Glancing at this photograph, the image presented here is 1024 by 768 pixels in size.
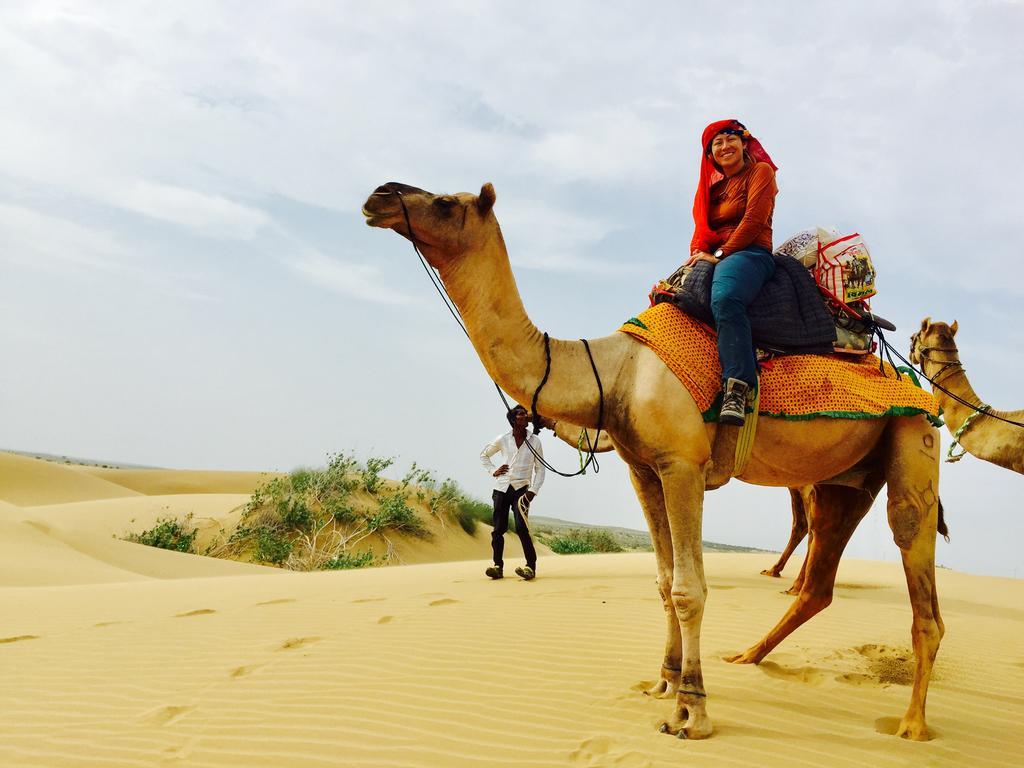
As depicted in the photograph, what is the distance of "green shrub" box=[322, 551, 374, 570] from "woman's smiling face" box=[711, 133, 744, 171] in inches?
530

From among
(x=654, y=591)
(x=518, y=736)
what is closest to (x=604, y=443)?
(x=654, y=591)

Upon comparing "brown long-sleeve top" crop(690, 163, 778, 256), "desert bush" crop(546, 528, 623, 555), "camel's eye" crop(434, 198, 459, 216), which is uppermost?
"brown long-sleeve top" crop(690, 163, 778, 256)

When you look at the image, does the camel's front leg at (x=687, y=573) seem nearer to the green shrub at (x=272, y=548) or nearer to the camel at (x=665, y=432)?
the camel at (x=665, y=432)

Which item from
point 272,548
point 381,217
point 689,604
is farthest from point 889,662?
point 272,548

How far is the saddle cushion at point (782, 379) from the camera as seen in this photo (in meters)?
4.48

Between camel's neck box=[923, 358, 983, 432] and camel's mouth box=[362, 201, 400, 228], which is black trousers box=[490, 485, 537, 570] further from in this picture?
camel's mouth box=[362, 201, 400, 228]

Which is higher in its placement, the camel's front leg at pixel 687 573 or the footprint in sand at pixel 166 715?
the camel's front leg at pixel 687 573

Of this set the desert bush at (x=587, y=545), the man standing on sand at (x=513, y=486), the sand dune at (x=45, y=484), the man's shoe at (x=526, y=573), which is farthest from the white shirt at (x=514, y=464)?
the sand dune at (x=45, y=484)

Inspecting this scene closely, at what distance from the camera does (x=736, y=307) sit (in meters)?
4.48

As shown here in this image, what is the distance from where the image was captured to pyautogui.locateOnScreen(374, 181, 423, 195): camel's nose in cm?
426

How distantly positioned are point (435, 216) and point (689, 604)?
2.55 metres

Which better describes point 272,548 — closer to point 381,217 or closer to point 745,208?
point 381,217

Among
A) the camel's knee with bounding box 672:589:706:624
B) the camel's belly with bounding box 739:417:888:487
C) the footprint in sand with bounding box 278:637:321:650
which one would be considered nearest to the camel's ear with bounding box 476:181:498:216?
the camel's belly with bounding box 739:417:888:487

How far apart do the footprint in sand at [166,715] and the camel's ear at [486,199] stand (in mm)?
3468
